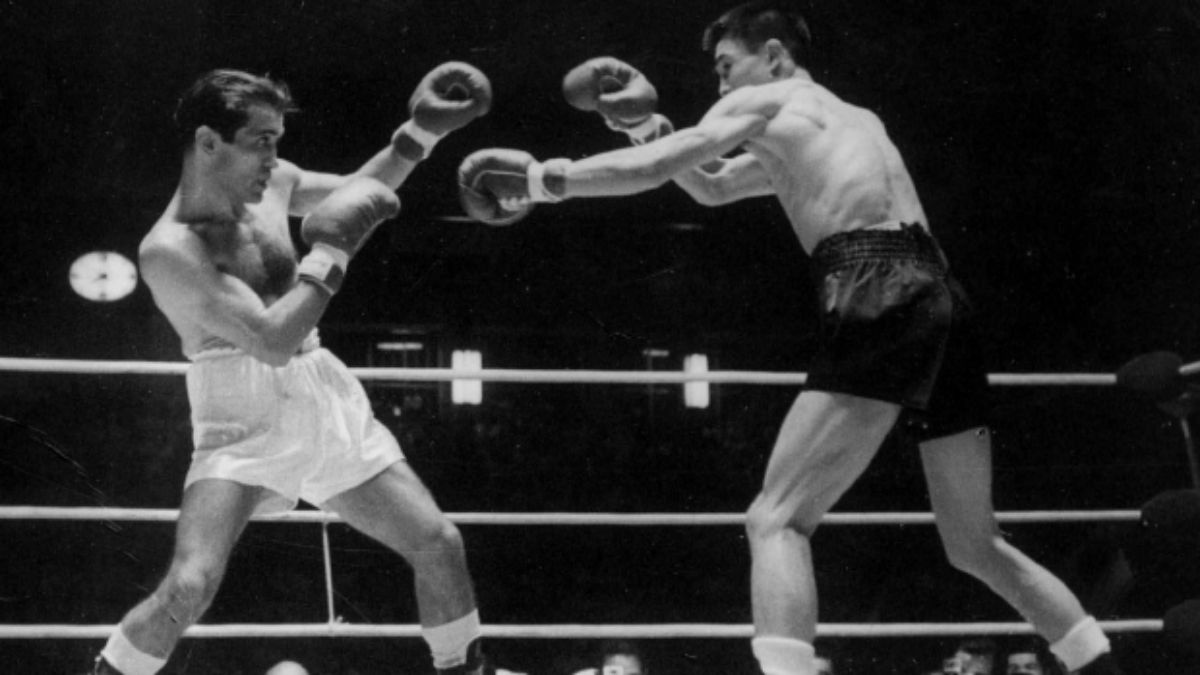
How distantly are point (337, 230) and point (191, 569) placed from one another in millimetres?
582

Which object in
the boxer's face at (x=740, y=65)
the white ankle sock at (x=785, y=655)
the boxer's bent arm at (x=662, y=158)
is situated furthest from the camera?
the boxer's face at (x=740, y=65)

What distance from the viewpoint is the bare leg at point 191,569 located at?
6.21 feet

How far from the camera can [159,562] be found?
4578mm

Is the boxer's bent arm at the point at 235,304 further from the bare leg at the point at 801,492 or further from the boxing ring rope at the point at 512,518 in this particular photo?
the bare leg at the point at 801,492

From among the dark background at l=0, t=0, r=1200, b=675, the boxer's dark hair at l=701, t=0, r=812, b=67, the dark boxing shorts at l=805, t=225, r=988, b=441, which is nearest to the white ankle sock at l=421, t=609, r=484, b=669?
the dark boxing shorts at l=805, t=225, r=988, b=441

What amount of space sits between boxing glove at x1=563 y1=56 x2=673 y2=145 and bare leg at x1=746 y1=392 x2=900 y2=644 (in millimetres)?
732

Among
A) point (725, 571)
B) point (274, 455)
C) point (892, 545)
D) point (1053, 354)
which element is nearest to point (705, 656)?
point (725, 571)

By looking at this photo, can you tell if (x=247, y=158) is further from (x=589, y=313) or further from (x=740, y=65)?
(x=589, y=313)

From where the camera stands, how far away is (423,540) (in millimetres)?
2064

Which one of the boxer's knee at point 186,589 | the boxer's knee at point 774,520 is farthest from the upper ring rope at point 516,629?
the boxer's knee at point 774,520

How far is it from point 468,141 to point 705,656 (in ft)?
8.21

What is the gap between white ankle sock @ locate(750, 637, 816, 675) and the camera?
1732 millimetres

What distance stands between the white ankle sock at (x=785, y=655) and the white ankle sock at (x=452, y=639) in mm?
545

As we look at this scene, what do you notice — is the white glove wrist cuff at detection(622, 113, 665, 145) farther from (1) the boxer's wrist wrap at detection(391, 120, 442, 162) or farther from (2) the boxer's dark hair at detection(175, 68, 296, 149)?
(2) the boxer's dark hair at detection(175, 68, 296, 149)
